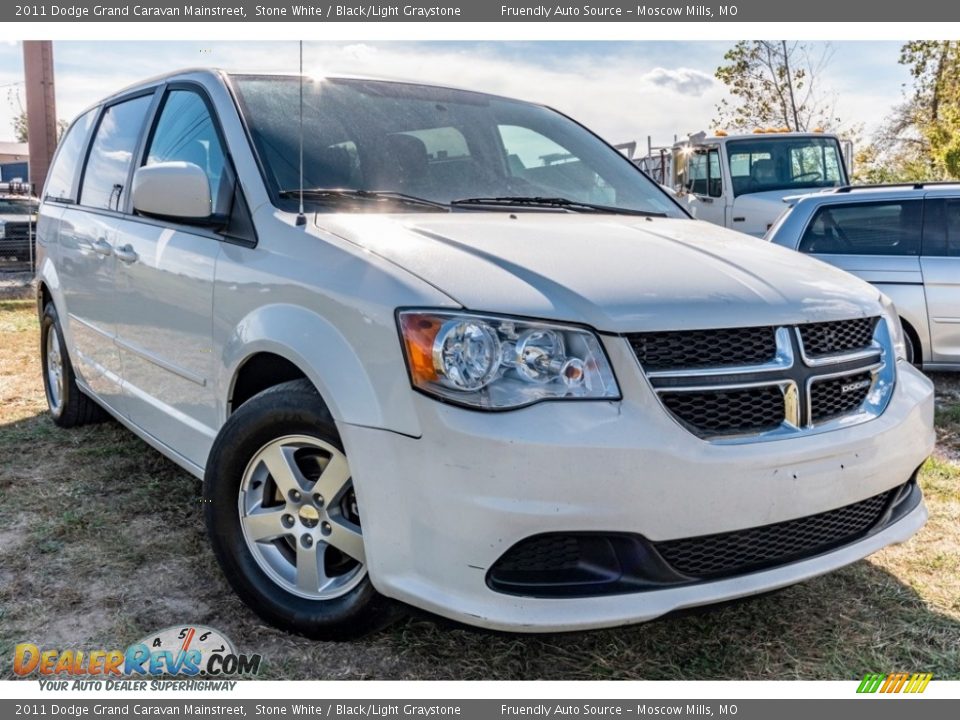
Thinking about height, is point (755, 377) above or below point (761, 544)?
above

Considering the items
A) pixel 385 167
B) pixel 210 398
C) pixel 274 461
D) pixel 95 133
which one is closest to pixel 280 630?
pixel 274 461

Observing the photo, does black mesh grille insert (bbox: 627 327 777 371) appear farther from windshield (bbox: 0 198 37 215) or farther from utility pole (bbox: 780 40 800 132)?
utility pole (bbox: 780 40 800 132)

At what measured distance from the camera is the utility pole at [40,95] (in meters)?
16.3

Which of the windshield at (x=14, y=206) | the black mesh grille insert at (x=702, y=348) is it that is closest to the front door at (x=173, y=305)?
the black mesh grille insert at (x=702, y=348)

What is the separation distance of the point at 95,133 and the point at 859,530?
3848 mm

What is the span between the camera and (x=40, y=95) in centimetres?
1623

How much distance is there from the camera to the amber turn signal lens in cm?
204

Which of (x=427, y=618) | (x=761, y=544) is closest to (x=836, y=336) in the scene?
(x=761, y=544)

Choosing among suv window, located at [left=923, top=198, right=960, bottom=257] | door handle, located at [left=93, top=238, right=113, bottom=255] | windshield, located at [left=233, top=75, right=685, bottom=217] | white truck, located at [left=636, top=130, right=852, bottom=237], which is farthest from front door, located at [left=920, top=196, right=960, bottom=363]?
door handle, located at [left=93, top=238, right=113, bottom=255]

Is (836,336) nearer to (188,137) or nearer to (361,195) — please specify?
(361,195)

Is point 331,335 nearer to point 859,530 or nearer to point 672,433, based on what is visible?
point 672,433

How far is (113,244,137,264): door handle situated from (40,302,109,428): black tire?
123 centimetres

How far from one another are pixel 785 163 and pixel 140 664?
10.9 m

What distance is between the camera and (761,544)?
222cm
